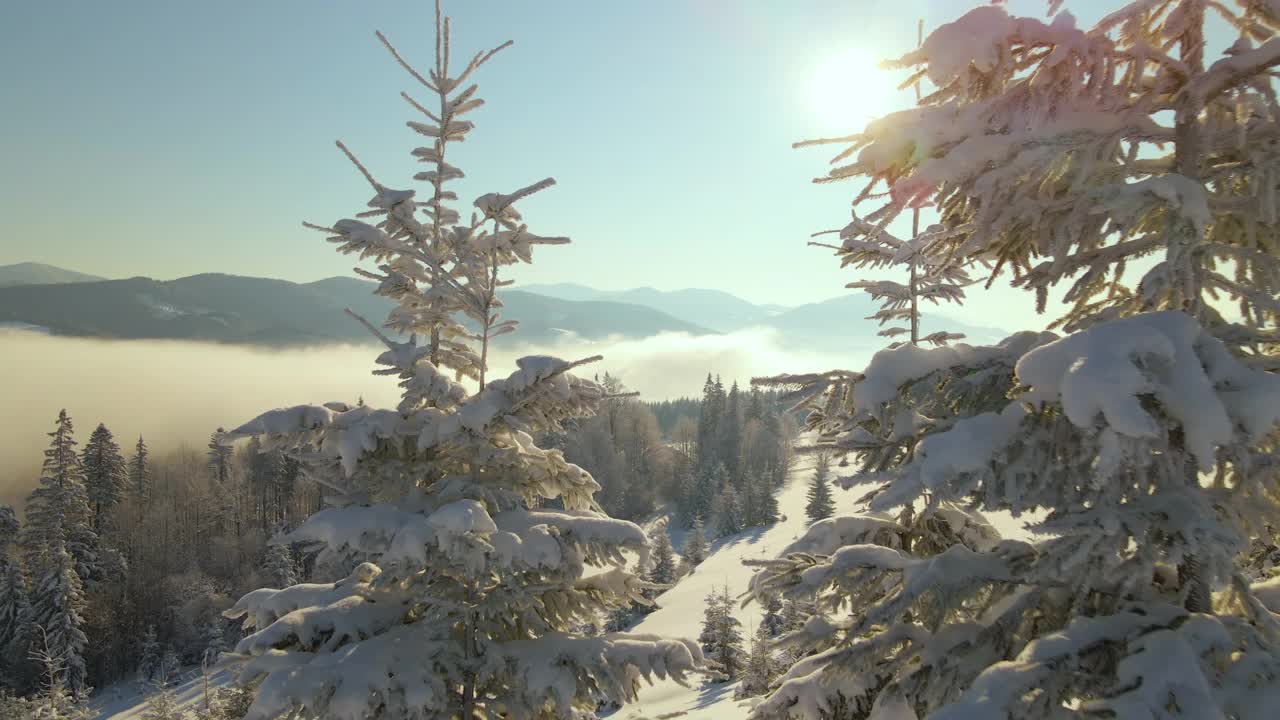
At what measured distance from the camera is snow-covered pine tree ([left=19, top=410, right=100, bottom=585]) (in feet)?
137

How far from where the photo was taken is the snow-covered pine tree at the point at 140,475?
6638cm

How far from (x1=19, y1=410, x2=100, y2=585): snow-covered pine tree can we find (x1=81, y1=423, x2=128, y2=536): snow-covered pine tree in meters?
9.10

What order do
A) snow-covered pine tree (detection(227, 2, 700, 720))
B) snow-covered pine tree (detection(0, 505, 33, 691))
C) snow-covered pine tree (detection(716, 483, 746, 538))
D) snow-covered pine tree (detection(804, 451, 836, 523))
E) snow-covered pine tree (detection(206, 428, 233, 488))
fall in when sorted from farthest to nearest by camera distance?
snow-covered pine tree (detection(206, 428, 233, 488))
snow-covered pine tree (detection(716, 483, 746, 538))
snow-covered pine tree (detection(804, 451, 836, 523))
snow-covered pine tree (detection(0, 505, 33, 691))
snow-covered pine tree (detection(227, 2, 700, 720))

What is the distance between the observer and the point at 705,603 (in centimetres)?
4281

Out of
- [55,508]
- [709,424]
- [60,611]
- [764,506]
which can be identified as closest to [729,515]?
[764,506]

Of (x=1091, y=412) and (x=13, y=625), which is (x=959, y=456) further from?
(x=13, y=625)

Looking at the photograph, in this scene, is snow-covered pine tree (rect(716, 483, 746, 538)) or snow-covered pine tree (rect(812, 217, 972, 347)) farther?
snow-covered pine tree (rect(716, 483, 746, 538))

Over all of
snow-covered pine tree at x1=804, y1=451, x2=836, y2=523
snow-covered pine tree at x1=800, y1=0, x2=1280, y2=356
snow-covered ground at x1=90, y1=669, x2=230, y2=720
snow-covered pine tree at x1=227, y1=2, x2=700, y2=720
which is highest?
snow-covered pine tree at x1=800, y1=0, x2=1280, y2=356

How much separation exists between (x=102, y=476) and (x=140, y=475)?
1251cm

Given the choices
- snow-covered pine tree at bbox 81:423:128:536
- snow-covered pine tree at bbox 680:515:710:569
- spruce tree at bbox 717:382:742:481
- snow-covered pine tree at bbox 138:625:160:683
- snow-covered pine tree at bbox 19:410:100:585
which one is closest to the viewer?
snow-covered pine tree at bbox 19:410:100:585

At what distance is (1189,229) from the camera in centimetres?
299

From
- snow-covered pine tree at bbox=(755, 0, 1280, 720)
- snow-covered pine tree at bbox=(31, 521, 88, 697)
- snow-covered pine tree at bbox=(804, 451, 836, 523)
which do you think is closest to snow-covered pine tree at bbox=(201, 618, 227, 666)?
snow-covered pine tree at bbox=(31, 521, 88, 697)

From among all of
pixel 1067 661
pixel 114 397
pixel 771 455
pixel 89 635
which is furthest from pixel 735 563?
pixel 114 397

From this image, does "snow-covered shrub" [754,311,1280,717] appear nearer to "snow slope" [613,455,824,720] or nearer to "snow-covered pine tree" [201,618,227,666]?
"snow slope" [613,455,824,720]
